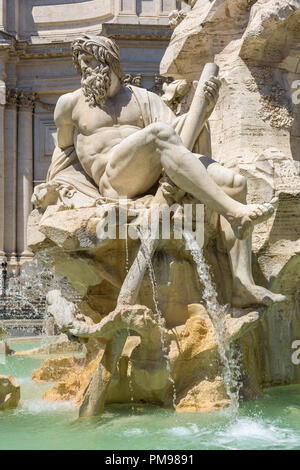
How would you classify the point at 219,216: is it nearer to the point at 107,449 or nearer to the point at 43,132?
the point at 107,449

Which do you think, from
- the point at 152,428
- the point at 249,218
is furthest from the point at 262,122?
the point at 152,428

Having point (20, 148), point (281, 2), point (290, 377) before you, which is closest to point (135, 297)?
point (290, 377)

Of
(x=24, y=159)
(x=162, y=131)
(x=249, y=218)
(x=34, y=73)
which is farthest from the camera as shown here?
(x=34, y=73)

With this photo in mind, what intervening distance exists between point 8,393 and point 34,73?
67.7 feet

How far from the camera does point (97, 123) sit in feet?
18.8

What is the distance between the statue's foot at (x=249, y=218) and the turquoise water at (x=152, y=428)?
1250mm

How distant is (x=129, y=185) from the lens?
5348 millimetres

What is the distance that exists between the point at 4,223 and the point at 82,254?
62.9 feet

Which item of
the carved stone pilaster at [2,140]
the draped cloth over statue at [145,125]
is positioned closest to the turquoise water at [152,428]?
the draped cloth over statue at [145,125]

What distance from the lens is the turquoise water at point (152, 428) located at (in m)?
4.11

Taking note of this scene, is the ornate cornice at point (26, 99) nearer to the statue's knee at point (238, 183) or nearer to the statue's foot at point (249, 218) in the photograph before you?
the statue's knee at point (238, 183)

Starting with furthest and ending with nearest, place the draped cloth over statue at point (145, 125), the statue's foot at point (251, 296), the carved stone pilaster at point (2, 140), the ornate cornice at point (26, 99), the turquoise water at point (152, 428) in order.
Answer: the ornate cornice at point (26, 99) → the carved stone pilaster at point (2, 140) → the draped cloth over statue at point (145, 125) → the statue's foot at point (251, 296) → the turquoise water at point (152, 428)

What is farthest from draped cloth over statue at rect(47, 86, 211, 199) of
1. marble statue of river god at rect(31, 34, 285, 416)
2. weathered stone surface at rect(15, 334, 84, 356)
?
weathered stone surface at rect(15, 334, 84, 356)

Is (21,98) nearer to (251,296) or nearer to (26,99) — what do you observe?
(26,99)
